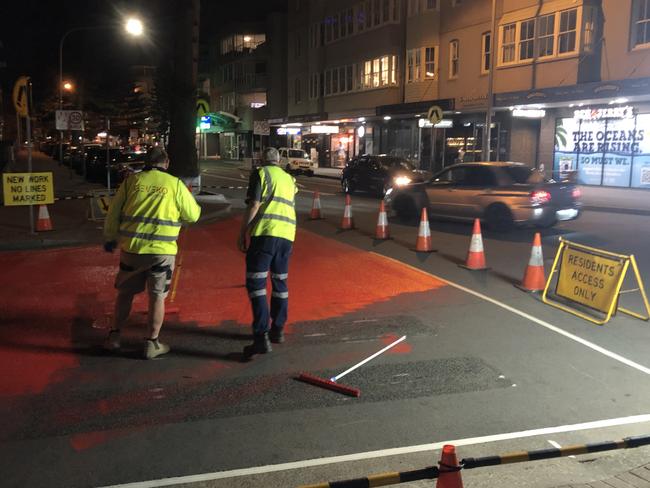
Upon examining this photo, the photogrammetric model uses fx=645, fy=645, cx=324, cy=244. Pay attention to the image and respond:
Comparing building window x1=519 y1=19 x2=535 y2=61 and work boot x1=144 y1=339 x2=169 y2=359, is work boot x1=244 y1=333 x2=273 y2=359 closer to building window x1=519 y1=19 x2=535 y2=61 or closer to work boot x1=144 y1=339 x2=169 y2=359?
work boot x1=144 y1=339 x2=169 y2=359

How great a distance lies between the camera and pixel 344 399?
17.1 feet

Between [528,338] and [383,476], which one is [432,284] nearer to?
[528,338]

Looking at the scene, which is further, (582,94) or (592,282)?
(582,94)

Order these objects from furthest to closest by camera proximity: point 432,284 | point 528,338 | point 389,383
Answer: point 432,284 → point 528,338 → point 389,383

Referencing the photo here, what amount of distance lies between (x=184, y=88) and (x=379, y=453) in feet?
59.1

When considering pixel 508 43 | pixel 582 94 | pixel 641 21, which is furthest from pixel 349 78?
pixel 641 21

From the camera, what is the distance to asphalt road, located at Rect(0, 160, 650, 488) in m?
4.11

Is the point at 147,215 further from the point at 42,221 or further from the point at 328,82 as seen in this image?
the point at 328,82

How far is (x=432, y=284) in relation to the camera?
9.56 m

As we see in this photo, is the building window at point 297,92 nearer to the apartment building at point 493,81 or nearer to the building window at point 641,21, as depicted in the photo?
the apartment building at point 493,81

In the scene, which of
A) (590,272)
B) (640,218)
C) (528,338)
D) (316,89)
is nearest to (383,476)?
(528,338)

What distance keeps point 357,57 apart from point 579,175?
17870 millimetres

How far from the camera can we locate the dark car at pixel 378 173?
78.4 feet

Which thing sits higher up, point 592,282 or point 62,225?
point 592,282
